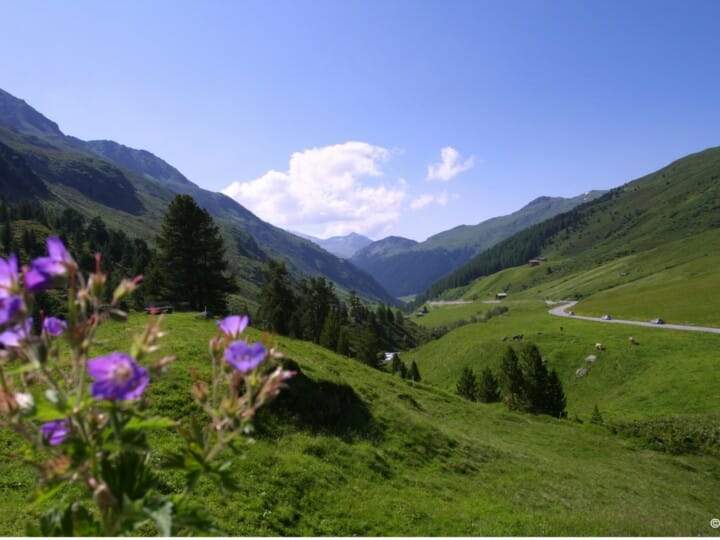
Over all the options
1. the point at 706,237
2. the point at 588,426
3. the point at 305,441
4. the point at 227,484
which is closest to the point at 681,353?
the point at 588,426

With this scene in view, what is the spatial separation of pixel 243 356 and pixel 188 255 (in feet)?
150

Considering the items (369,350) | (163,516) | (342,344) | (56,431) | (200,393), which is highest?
(200,393)

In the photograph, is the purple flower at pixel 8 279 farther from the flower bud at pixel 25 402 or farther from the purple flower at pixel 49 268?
the flower bud at pixel 25 402

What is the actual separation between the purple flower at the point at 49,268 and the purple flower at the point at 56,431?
24.3 inches

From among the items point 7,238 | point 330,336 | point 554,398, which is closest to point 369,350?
point 330,336

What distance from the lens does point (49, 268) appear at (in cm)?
177

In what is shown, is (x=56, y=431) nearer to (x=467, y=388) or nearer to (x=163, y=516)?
(x=163, y=516)

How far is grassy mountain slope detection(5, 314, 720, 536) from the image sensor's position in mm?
11883

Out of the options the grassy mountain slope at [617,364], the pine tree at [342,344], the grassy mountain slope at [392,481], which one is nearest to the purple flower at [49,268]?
the grassy mountain slope at [392,481]

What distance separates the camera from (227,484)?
2055 mm

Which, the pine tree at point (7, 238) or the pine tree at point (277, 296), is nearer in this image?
the pine tree at point (277, 296)

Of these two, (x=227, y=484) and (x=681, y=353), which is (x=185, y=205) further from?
(x=681, y=353)

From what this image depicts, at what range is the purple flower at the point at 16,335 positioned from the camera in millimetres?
1726

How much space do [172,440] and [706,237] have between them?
232762mm
